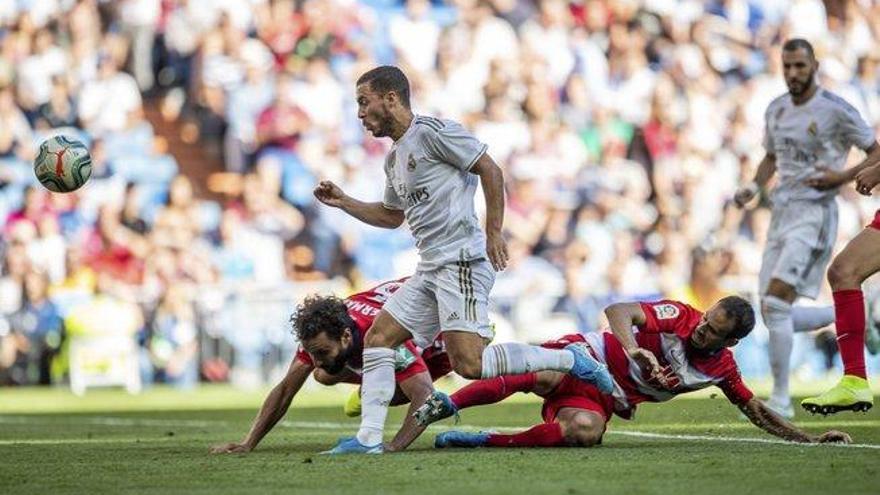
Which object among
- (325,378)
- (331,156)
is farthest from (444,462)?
(331,156)

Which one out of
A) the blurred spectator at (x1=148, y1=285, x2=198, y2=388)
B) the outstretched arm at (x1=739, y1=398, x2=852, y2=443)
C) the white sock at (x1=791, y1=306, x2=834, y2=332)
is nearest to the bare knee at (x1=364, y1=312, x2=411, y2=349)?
the outstretched arm at (x1=739, y1=398, x2=852, y2=443)

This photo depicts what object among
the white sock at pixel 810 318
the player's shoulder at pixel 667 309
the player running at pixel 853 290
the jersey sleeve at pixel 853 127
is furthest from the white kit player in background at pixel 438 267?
the white sock at pixel 810 318

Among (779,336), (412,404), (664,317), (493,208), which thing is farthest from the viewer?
(779,336)

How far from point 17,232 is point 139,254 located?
1.36 m

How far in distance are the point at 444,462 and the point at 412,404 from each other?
1067mm

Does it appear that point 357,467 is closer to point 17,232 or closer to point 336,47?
point 17,232

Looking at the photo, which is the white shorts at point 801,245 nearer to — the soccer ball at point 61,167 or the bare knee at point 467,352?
the bare knee at point 467,352

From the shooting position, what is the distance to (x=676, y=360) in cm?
A: 901

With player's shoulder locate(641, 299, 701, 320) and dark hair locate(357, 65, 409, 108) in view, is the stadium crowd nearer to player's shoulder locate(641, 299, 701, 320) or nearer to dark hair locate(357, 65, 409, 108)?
player's shoulder locate(641, 299, 701, 320)

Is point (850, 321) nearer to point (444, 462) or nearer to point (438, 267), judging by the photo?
point (438, 267)

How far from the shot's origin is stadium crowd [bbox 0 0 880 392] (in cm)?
1941

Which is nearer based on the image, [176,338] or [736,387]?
[736,387]

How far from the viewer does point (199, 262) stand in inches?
780

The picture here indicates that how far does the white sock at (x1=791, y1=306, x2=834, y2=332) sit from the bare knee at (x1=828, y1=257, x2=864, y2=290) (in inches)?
101
